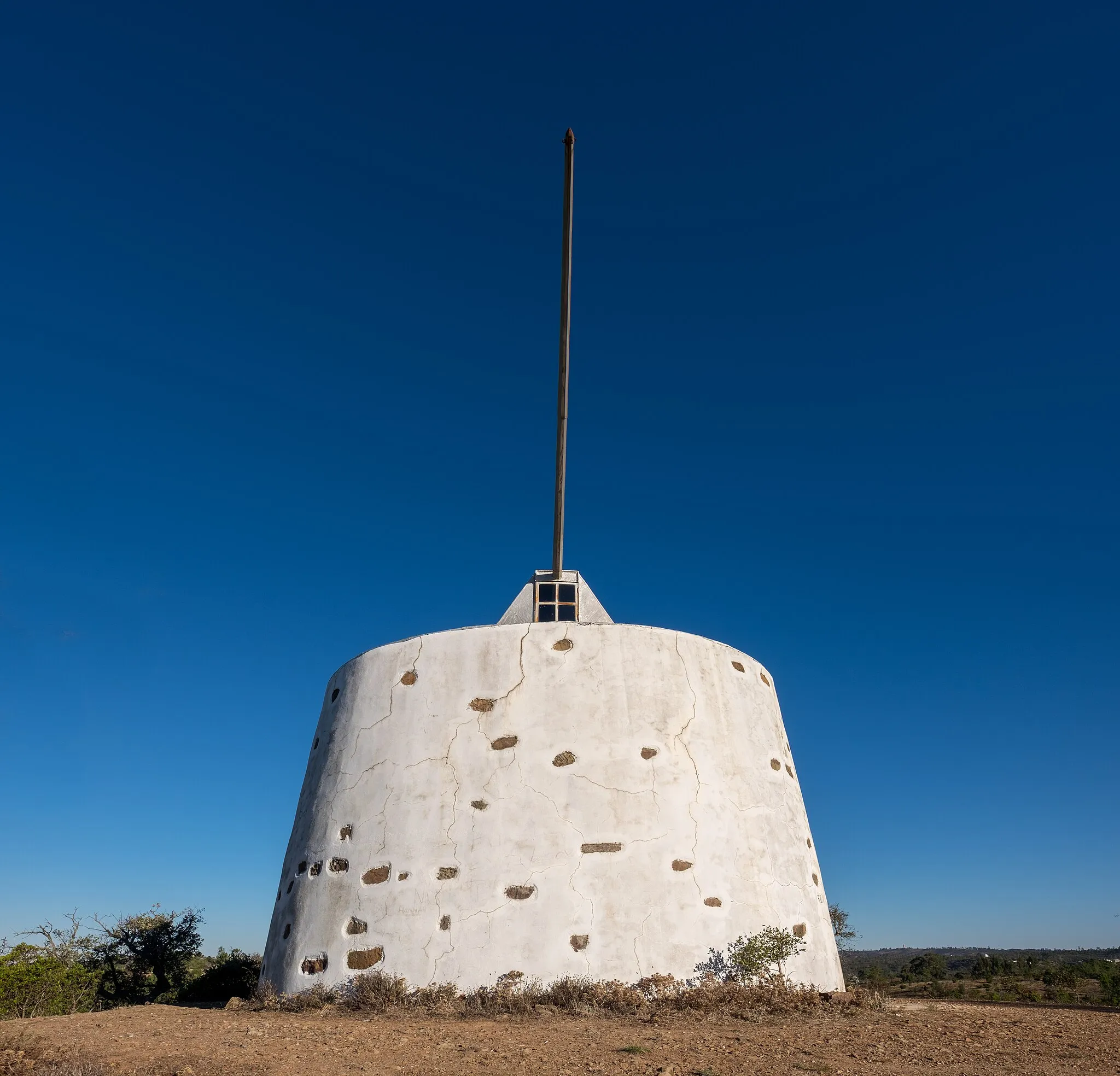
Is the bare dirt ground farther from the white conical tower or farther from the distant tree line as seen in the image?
the distant tree line

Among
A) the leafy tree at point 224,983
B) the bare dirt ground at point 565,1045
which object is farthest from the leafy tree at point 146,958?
the bare dirt ground at point 565,1045

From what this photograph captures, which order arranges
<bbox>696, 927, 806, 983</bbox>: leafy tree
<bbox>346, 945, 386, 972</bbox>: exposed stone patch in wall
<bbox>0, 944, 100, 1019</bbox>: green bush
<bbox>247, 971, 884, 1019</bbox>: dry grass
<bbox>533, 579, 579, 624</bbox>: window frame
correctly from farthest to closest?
<bbox>533, 579, 579, 624</bbox>: window frame < <bbox>0, 944, 100, 1019</bbox>: green bush < <bbox>346, 945, 386, 972</bbox>: exposed stone patch in wall < <bbox>696, 927, 806, 983</bbox>: leafy tree < <bbox>247, 971, 884, 1019</bbox>: dry grass

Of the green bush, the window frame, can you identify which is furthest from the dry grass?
the window frame

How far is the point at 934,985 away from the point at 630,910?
17.6 meters

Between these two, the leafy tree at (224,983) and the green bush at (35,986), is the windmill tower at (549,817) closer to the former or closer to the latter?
the green bush at (35,986)

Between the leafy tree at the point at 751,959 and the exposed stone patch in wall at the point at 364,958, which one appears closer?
the leafy tree at the point at 751,959

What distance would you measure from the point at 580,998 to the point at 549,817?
1.86 meters

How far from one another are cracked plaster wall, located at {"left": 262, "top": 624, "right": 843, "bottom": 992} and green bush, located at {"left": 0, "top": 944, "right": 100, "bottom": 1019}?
11.3 ft

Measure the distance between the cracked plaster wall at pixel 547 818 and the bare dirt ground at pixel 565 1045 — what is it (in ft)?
3.00

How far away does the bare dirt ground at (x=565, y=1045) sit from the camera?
625 centimetres

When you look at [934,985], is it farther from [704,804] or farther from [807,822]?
[704,804]

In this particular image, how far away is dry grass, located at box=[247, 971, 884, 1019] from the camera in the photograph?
27.0 ft

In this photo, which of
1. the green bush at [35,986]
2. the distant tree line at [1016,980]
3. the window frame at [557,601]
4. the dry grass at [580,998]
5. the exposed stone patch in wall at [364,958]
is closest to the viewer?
the dry grass at [580,998]

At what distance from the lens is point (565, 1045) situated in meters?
6.87
